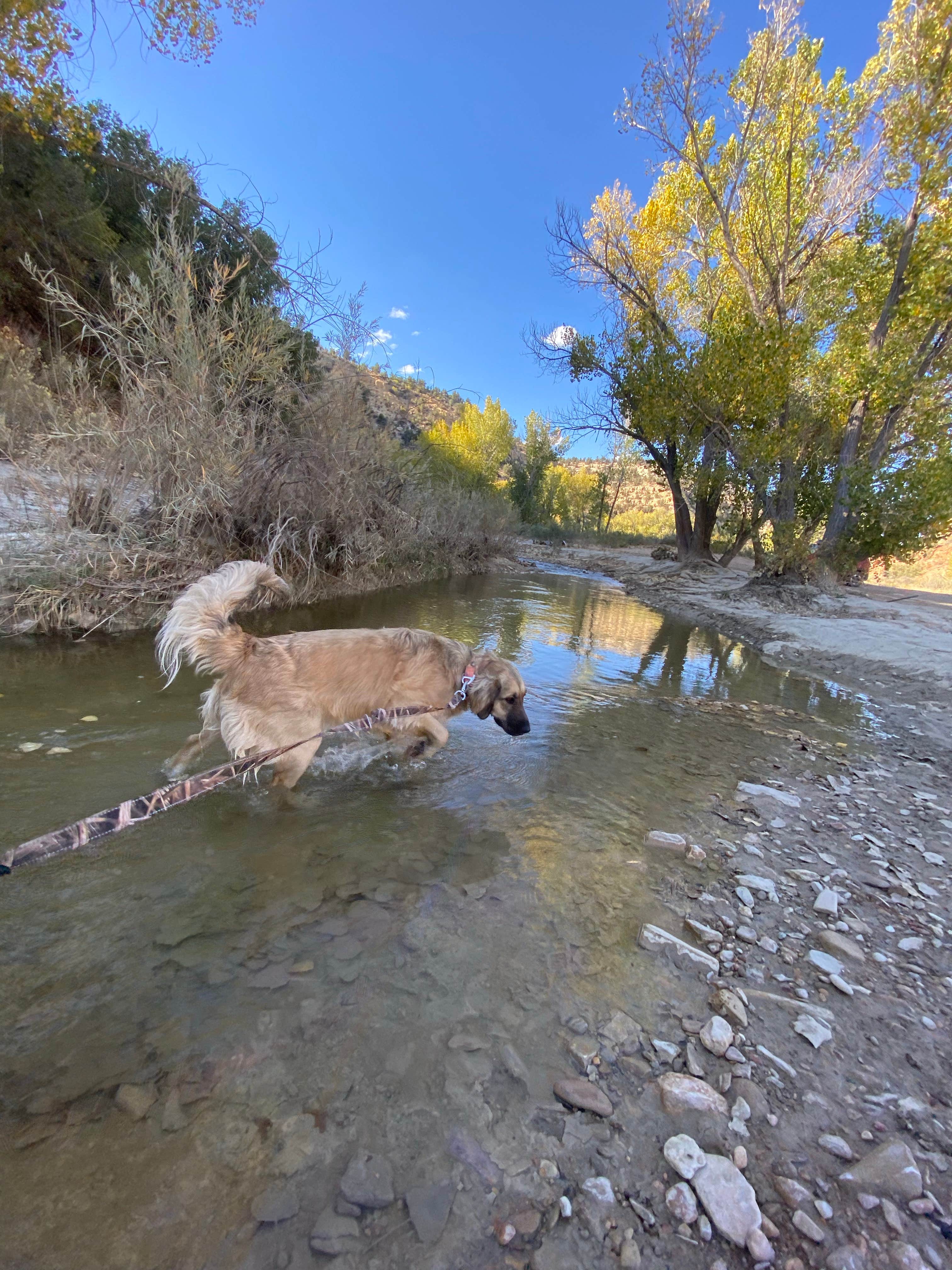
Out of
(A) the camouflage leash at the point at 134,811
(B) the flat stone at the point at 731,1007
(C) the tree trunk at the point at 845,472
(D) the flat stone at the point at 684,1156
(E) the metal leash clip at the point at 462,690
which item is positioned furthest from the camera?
(C) the tree trunk at the point at 845,472

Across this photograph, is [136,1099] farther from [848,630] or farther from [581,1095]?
[848,630]

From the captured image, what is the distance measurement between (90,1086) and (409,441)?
201 ft

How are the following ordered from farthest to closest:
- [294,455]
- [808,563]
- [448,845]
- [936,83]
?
[808,563] → [936,83] → [294,455] → [448,845]

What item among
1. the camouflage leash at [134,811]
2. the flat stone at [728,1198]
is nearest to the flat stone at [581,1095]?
the flat stone at [728,1198]

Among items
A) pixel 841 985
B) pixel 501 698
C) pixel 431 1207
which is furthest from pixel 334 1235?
pixel 501 698

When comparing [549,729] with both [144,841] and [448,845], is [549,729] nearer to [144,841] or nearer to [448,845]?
[448,845]

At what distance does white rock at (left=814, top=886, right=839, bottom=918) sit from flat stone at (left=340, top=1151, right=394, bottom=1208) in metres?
2.66

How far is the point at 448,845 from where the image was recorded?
3.61m

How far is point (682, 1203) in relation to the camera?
5.26 feet

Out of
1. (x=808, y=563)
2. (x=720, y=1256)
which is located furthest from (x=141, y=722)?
(x=808, y=563)

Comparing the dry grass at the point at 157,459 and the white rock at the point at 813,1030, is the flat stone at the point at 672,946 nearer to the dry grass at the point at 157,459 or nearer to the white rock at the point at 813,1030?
the white rock at the point at 813,1030

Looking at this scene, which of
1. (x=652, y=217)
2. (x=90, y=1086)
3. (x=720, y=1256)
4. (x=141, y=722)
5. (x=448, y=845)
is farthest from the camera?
(x=652, y=217)

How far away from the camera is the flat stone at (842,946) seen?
8.94 ft

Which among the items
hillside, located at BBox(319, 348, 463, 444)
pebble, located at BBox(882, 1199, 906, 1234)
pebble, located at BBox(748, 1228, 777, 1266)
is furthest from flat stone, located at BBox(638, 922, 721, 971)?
hillside, located at BBox(319, 348, 463, 444)
